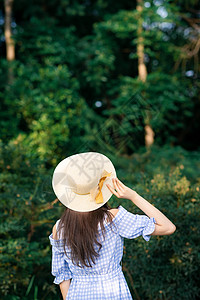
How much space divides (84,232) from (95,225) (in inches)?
2.6

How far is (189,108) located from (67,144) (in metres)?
5.19

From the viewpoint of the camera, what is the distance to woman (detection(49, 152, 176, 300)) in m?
1.69

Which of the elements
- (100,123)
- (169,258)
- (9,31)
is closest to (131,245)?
(169,258)

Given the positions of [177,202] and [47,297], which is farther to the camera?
[47,297]

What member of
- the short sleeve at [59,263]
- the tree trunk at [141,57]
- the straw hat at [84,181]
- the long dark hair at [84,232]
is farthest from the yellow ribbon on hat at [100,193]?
the tree trunk at [141,57]

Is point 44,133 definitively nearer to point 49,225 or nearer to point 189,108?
point 49,225

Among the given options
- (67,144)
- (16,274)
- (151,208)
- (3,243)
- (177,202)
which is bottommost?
(67,144)

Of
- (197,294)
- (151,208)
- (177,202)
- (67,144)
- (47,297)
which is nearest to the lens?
(151,208)

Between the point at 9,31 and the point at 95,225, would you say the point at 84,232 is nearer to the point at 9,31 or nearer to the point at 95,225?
the point at 95,225

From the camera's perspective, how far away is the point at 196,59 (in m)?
10.9

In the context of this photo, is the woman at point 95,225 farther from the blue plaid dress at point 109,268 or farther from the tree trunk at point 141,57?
the tree trunk at point 141,57

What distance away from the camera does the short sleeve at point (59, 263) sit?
6.06ft

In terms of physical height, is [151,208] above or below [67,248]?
above

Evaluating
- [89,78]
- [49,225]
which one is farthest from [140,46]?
[49,225]
